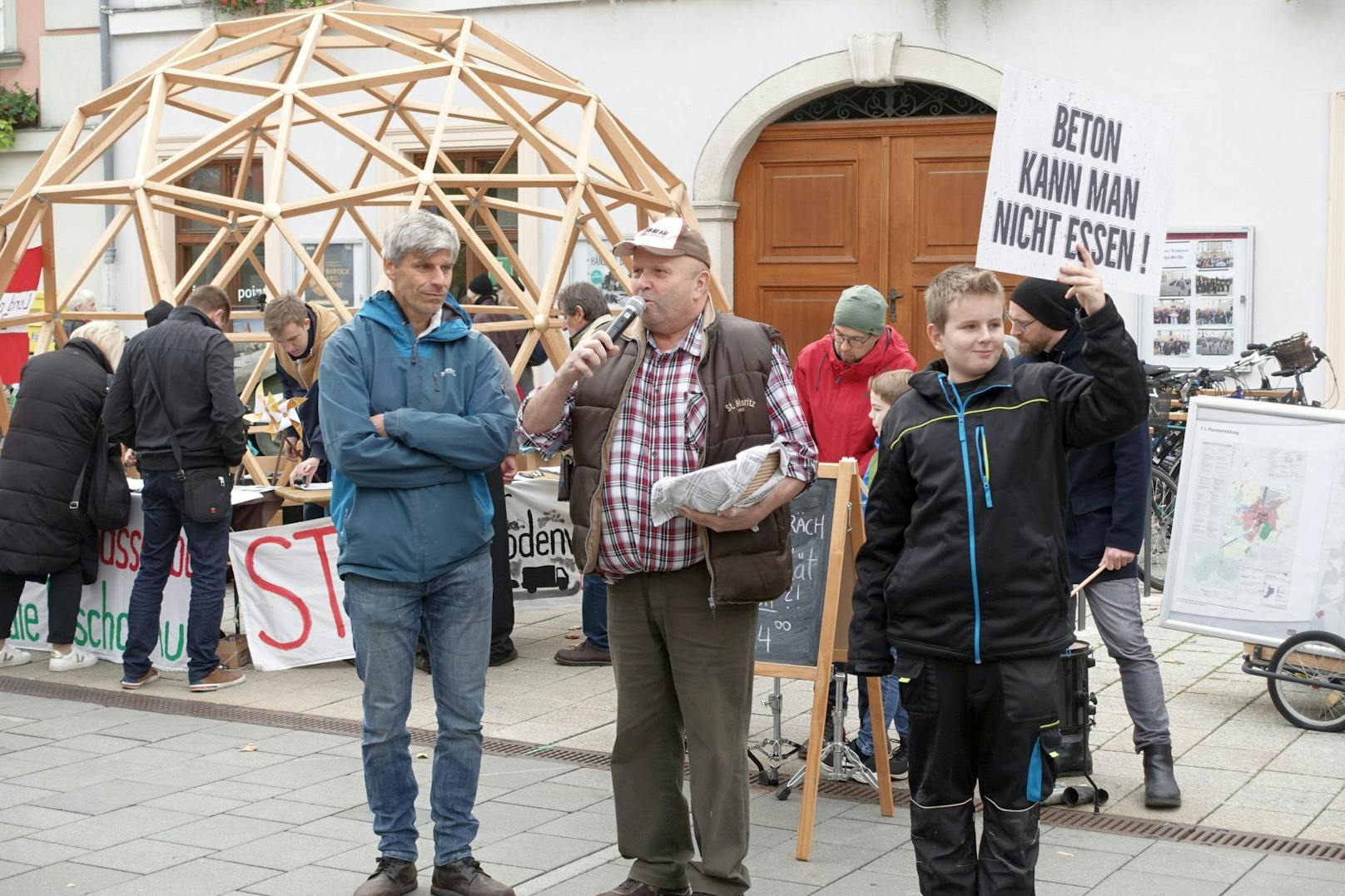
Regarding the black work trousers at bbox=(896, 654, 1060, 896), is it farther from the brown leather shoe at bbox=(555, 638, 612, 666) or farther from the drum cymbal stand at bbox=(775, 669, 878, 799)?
the brown leather shoe at bbox=(555, 638, 612, 666)

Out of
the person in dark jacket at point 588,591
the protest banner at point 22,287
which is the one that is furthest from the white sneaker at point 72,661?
the person in dark jacket at point 588,591

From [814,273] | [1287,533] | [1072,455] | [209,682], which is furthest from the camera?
[814,273]

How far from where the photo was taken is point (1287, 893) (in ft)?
15.3

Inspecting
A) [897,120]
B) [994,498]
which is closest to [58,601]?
[994,498]

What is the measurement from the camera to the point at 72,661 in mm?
8070

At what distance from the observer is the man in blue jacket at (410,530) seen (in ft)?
15.1

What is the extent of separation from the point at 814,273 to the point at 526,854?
898 centimetres

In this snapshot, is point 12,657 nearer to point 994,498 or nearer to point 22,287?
point 22,287

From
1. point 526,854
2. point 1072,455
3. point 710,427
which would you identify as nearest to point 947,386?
point 710,427

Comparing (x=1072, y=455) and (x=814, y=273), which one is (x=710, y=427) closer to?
(x=1072, y=455)

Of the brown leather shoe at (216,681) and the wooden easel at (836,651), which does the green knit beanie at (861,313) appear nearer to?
the wooden easel at (836,651)

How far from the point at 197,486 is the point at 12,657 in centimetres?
178

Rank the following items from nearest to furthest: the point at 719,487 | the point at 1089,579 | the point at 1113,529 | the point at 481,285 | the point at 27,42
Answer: the point at 719,487
the point at 1113,529
the point at 1089,579
the point at 481,285
the point at 27,42

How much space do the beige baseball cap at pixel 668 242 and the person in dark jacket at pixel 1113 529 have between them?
1.34 m
